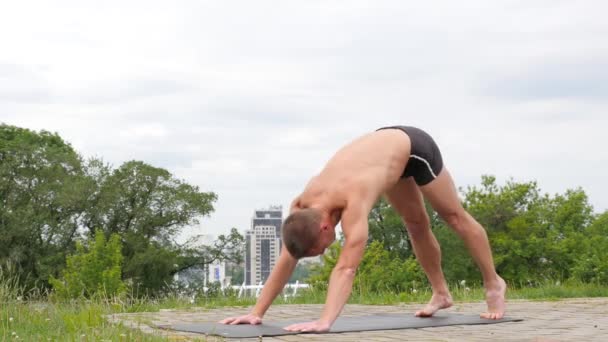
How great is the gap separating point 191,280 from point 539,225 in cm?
1975

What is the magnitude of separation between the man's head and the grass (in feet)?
3.08

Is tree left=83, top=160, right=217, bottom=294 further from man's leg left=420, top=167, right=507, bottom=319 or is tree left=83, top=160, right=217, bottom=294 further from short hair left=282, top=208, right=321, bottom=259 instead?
short hair left=282, top=208, right=321, bottom=259

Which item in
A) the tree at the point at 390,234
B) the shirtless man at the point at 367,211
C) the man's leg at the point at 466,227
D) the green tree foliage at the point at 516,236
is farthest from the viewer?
the tree at the point at 390,234

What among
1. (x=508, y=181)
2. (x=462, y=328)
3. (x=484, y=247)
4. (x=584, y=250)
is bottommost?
(x=462, y=328)

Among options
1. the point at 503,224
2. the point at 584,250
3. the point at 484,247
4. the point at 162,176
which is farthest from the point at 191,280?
the point at 484,247

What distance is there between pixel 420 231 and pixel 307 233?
1.71 m

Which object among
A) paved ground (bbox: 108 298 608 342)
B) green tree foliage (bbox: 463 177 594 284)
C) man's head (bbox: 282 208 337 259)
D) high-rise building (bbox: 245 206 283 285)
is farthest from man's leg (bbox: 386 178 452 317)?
high-rise building (bbox: 245 206 283 285)

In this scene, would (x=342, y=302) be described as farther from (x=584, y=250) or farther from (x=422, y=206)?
(x=584, y=250)

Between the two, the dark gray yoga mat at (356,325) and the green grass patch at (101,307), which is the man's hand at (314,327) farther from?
the green grass patch at (101,307)

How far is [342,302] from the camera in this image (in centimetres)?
533

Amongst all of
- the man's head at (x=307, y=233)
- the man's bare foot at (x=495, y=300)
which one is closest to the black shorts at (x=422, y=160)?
the man's head at (x=307, y=233)

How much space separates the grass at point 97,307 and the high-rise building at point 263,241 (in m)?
79.9

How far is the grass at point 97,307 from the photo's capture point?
17.2 feet

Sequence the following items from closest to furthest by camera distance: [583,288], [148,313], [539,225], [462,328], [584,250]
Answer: [462,328], [148,313], [583,288], [584,250], [539,225]
